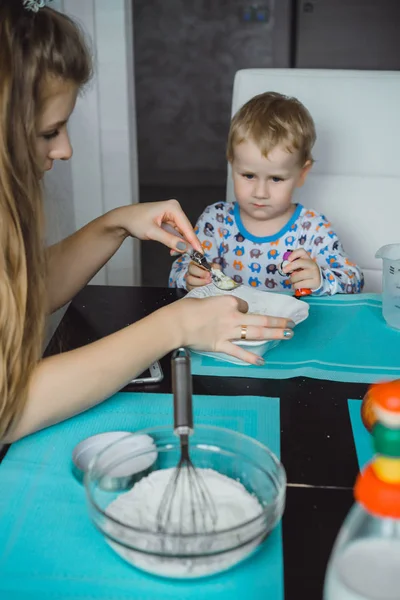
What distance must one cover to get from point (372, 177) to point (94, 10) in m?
1.10

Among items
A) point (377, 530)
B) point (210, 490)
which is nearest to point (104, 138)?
point (210, 490)

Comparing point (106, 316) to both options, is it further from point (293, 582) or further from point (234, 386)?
point (293, 582)

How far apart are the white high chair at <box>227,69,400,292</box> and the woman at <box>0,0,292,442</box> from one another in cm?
80

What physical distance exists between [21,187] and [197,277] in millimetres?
517

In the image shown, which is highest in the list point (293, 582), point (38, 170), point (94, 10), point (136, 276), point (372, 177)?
point (94, 10)

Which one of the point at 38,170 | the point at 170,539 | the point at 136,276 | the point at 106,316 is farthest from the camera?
the point at 136,276

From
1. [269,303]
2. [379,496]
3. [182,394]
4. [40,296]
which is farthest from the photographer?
[269,303]

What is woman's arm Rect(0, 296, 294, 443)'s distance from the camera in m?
0.97

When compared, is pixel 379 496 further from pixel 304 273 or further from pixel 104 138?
pixel 104 138

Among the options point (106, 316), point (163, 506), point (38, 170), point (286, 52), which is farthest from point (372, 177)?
point (286, 52)

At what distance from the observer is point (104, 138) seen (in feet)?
8.16

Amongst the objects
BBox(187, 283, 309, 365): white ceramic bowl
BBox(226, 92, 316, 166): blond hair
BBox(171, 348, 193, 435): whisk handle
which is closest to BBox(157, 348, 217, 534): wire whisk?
BBox(171, 348, 193, 435): whisk handle

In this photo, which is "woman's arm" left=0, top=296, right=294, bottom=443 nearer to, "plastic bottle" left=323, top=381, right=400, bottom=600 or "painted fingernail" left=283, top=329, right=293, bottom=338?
"painted fingernail" left=283, top=329, right=293, bottom=338

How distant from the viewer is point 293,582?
0.71m
